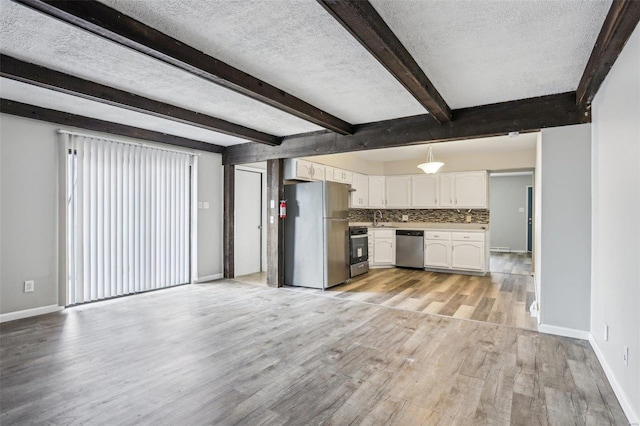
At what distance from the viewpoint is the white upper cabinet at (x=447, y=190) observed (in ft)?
22.4

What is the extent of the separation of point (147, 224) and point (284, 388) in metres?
3.67

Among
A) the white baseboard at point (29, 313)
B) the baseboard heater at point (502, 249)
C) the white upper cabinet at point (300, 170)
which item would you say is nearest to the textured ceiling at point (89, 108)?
the white upper cabinet at point (300, 170)

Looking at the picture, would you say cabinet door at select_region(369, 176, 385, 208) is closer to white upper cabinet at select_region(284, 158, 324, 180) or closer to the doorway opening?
white upper cabinet at select_region(284, 158, 324, 180)

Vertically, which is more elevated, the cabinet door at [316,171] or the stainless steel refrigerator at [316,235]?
the cabinet door at [316,171]

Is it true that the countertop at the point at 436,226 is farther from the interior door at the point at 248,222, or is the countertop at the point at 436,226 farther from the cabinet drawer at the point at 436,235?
the interior door at the point at 248,222

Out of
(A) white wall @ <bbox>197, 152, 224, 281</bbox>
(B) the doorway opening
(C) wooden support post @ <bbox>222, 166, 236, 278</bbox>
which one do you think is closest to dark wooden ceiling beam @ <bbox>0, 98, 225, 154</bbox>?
(A) white wall @ <bbox>197, 152, 224, 281</bbox>

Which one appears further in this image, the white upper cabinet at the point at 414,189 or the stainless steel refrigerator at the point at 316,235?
the white upper cabinet at the point at 414,189

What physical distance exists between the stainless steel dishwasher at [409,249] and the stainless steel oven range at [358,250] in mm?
1010

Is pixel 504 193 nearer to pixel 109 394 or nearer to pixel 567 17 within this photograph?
pixel 567 17

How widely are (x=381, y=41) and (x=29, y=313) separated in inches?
181

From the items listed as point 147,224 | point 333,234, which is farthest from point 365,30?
point 147,224

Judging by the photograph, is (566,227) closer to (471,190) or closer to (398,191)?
(471,190)

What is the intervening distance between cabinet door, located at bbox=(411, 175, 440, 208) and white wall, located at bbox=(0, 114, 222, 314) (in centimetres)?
591

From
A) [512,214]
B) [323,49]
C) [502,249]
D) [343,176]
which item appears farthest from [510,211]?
[323,49]
